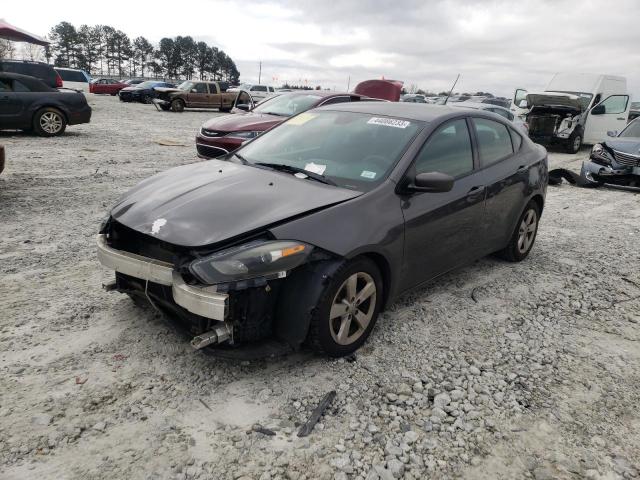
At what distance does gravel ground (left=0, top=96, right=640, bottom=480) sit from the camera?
7.27 feet

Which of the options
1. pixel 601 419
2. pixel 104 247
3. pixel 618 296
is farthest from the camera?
pixel 618 296

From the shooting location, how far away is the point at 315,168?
341 cm

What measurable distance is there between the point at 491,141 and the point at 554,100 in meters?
12.3

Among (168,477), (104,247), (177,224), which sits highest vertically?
(177,224)

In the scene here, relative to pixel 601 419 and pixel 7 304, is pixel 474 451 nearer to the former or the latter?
pixel 601 419

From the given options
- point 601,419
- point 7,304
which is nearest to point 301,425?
point 601,419

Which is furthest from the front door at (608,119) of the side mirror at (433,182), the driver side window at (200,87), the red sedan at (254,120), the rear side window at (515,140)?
the driver side window at (200,87)

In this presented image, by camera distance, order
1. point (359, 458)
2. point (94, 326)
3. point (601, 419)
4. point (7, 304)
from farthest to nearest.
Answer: point (7, 304) < point (94, 326) < point (601, 419) < point (359, 458)

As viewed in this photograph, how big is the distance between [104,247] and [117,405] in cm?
102

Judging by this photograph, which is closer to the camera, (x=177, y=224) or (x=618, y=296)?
(x=177, y=224)

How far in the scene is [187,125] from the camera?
17.8m

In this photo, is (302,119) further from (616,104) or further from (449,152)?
(616,104)

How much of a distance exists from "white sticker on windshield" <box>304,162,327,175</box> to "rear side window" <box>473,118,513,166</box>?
149cm

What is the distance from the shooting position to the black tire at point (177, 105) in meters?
23.9
